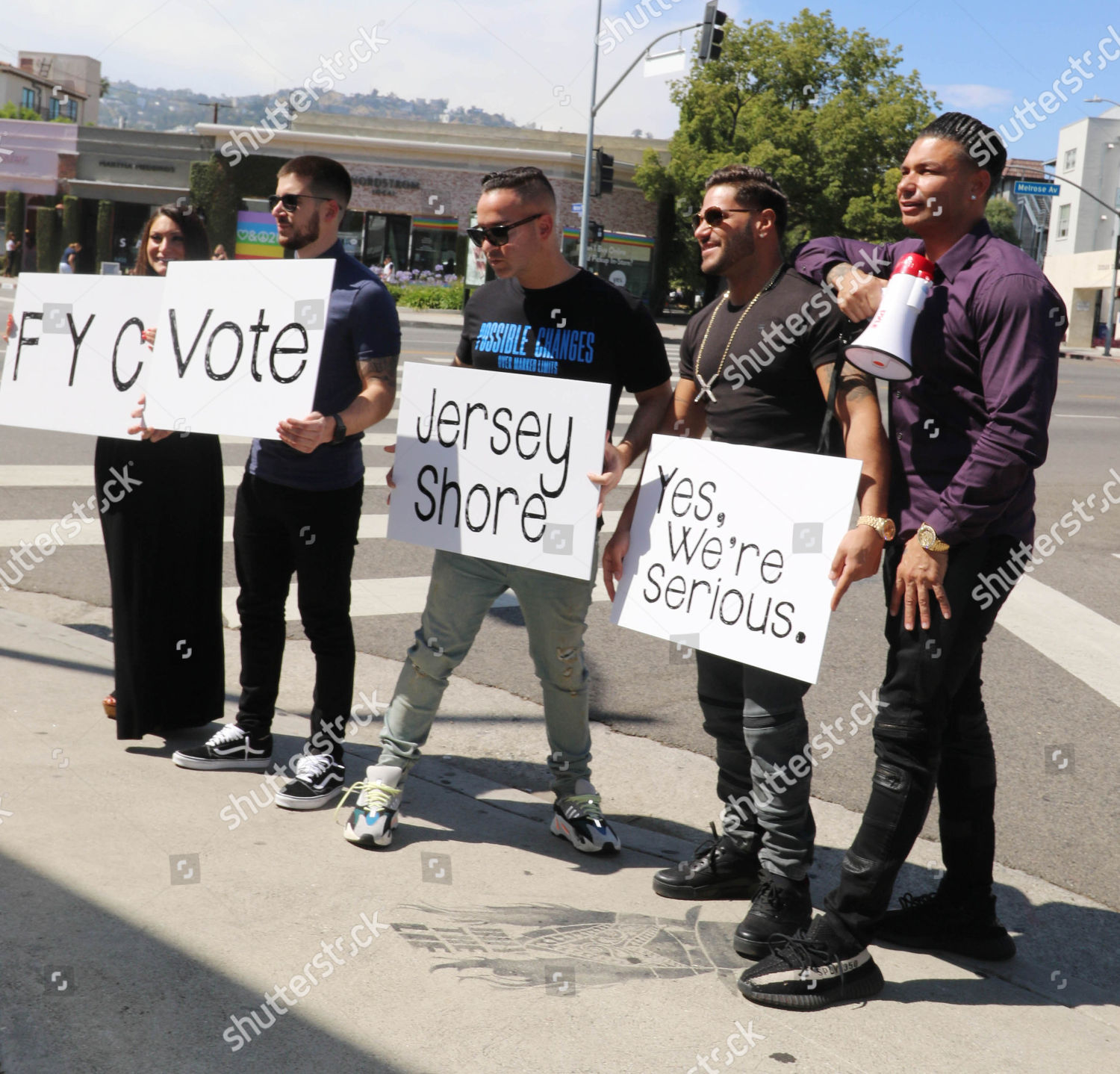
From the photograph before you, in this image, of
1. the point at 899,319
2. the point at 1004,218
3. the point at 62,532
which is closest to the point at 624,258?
the point at 62,532

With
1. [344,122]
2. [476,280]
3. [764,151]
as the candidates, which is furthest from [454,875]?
[344,122]

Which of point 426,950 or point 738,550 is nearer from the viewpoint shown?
point 426,950

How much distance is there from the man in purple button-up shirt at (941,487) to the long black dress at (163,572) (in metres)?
2.38

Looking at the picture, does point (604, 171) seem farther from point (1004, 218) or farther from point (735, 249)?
point (1004, 218)

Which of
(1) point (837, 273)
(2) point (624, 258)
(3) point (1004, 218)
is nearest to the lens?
(1) point (837, 273)

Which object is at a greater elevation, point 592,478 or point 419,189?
point 419,189

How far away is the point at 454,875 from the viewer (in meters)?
3.30

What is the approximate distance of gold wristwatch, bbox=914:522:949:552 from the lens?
8.71ft

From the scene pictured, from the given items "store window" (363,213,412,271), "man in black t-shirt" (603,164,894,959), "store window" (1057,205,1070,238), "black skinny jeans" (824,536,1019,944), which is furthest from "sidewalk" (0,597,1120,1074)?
"store window" (1057,205,1070,238)

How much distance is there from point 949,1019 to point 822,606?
1.01 metres

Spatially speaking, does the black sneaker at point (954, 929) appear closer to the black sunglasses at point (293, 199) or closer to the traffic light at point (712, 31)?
the black sunglasses at point (293, 199)

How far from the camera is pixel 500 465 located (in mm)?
3436

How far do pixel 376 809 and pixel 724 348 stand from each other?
5.61ft

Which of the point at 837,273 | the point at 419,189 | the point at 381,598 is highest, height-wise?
the point at 419,189
